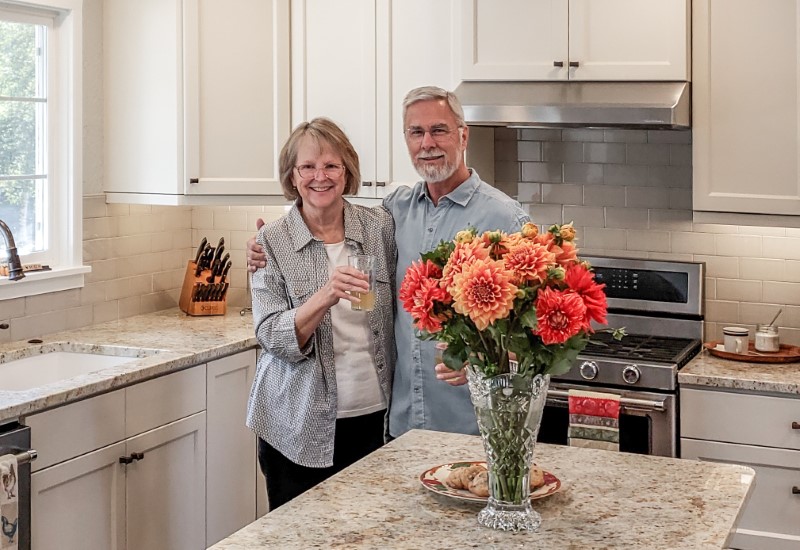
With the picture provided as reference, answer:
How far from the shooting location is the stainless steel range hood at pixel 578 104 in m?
3.78

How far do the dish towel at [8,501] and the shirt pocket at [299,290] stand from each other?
867mm

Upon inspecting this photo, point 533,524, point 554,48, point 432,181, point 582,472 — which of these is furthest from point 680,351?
point 533,524

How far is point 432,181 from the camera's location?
2971mm

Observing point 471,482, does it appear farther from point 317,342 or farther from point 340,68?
point 340,68

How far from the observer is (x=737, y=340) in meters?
3.94

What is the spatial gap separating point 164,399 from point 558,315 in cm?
209

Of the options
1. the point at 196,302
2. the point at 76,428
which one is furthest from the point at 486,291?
the point at 196,302

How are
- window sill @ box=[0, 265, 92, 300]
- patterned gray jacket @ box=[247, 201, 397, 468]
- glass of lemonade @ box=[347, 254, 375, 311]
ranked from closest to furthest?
1. glass of lemonade @ box=[347, 254, 375, 311]
2. patterned gray jacket @ box=[247, 201, 397, 468]
3. window sill @ box=[0, 265, 92, 300]

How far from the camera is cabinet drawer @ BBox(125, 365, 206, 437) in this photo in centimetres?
349

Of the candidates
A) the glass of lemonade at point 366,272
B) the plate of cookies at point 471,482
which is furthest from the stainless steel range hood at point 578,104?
the plate of cookies at point 471,482

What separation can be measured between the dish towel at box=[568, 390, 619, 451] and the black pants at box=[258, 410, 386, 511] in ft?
2.29

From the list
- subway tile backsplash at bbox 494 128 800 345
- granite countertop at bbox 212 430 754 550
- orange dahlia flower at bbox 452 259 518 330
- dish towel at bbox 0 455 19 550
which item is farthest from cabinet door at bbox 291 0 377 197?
orange dahlia flower at bbox 452 259 518 330

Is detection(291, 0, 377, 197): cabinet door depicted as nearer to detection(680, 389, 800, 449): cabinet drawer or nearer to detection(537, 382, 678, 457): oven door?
detection(537, 382, 678, 457): oven door

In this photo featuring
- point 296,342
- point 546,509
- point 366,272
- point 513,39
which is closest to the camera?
point 546,509
